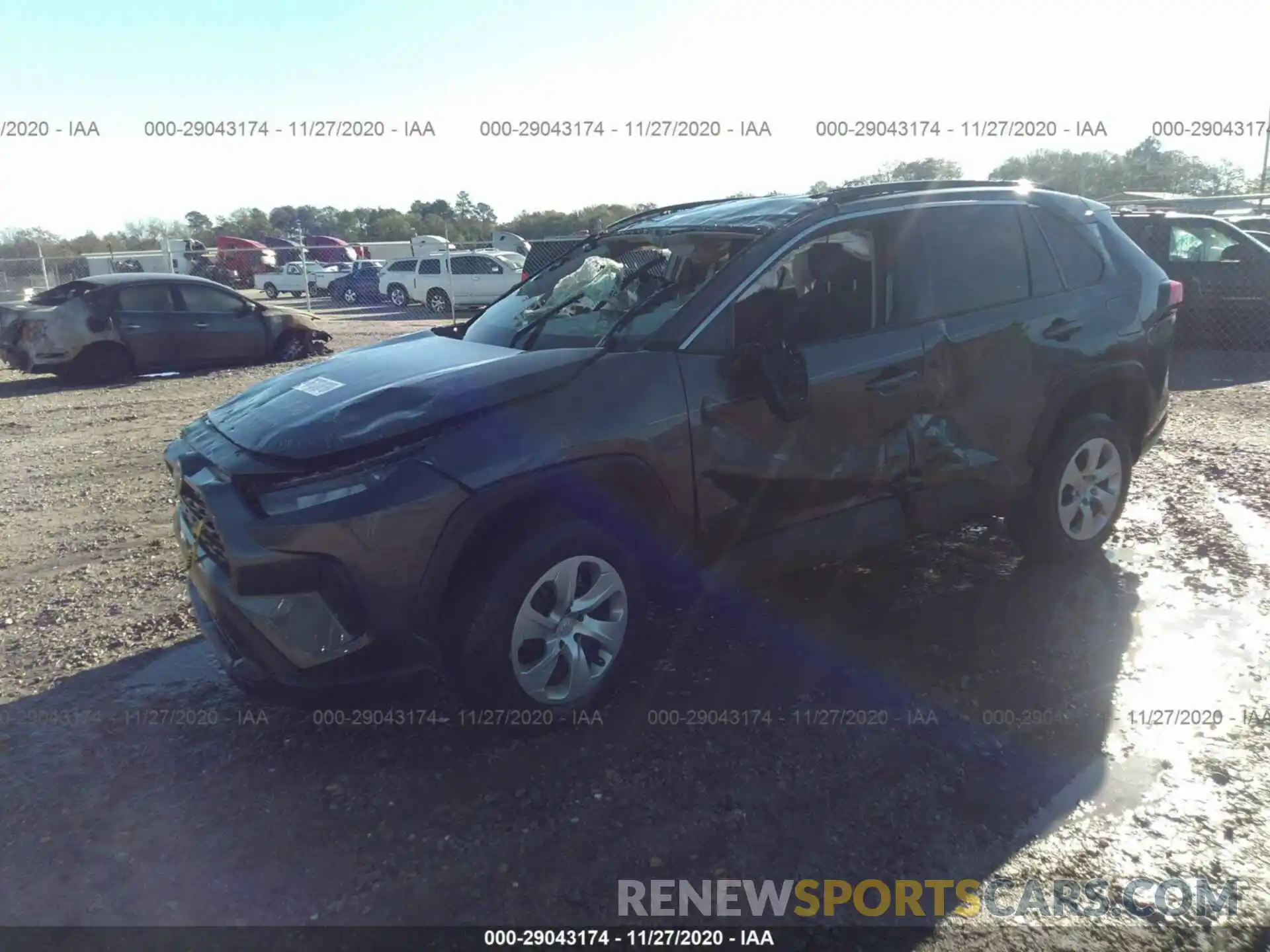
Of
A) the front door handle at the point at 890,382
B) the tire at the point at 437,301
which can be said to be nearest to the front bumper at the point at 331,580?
the front door handle at the point at 890,382

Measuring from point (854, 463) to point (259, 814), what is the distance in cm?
262

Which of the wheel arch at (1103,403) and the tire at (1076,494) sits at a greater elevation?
the wheel arch at (1103,403)

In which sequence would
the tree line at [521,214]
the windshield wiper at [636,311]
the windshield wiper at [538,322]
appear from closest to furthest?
the windshield wiper at [636,311] < the windshield wiper at [538,322] < the tree line at [521,214]

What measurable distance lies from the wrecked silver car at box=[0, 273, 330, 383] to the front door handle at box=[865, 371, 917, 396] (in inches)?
425

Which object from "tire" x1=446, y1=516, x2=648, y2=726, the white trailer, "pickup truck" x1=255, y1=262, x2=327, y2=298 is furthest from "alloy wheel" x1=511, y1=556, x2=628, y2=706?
"pickup truck" x1=255, y1=262, x2=327, y2=298

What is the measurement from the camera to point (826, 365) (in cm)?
396

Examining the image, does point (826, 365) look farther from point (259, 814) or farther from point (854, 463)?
point (259, 814)

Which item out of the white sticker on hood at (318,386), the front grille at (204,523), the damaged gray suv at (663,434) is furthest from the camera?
the white sticker on hood at (318,386)

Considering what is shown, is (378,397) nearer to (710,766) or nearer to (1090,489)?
(710,766)

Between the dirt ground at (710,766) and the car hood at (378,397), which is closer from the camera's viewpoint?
the dirt ground at (710,766)

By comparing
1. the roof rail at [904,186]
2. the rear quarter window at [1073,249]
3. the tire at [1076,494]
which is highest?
the roof rail at [904,186]

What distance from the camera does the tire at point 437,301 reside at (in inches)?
938

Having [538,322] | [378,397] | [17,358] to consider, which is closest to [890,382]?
[538,322]

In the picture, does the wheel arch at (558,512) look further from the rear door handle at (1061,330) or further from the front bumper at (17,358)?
the front bumper at (17,358)
